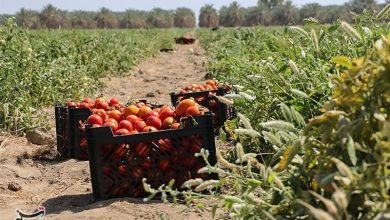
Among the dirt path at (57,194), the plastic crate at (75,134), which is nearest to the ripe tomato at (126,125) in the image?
the dirt path at (57,194)

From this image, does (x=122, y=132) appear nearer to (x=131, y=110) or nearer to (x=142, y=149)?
(x=142, y=149)

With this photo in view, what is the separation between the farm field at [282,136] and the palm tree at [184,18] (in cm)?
9026

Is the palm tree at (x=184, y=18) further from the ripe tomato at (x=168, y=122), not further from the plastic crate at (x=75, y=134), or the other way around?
the ripe tomato at (x=168, y=122)

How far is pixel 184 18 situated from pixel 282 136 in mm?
97274

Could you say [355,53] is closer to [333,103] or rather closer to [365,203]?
[333,103]

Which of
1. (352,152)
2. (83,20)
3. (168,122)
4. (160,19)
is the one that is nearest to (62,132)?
(168,122)

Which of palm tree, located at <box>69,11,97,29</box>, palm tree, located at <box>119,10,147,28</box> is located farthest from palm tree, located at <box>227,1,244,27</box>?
palm tree, located at <box>69,11,97,29</box>

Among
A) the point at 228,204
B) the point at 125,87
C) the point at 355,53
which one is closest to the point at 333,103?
the point at 228,204

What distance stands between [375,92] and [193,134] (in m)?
1.89

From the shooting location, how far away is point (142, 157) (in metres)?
3.36

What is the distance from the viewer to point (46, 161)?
15.2ft

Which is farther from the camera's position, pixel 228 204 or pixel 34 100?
pixel 34 100

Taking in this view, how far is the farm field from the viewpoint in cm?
154

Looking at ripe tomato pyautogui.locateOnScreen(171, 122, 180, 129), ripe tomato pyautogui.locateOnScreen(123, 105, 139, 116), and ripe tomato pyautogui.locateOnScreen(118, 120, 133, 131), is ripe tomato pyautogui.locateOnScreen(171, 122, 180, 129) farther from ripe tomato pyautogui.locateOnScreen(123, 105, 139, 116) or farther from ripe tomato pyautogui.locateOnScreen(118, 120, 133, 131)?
ripe tomato pyautogui.locateOnScreen(123, 105, 139, 116)
